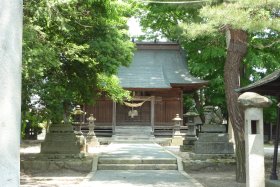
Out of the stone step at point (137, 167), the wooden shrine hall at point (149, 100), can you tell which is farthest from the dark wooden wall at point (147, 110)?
the stone step at point (137, 167)

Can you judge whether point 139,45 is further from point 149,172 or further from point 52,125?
point 149,172

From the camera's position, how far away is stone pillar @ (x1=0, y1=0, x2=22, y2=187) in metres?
2.87

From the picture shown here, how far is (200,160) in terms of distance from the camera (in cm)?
1365

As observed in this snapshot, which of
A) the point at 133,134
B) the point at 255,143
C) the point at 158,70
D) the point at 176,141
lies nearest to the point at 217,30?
the point at 255,143

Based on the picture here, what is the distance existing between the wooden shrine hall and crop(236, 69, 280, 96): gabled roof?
49.4ft

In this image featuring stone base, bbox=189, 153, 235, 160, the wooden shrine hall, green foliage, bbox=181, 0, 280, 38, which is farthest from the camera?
the wooden shrine hall

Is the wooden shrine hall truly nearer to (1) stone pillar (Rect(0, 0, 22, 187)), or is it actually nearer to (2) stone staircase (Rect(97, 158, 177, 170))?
(2) stone staircase (Rect(97, 158, 177, 170))

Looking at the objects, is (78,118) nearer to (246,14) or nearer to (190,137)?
(190,137)

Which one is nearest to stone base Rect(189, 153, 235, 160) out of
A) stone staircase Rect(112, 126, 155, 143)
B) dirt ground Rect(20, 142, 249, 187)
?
dirt ground Rect(20, 142, 249, 187)

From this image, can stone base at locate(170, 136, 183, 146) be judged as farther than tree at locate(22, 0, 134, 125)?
Yes

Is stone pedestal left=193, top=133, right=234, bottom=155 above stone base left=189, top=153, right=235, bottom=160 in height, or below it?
above

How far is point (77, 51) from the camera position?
1189 centimetres

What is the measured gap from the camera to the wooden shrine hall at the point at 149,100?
26.8 metres

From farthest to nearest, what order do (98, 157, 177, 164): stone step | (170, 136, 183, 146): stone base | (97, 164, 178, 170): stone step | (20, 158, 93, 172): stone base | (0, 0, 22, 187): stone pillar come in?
(170, 136, 183, 146): stone base, (98, 157, 177, 164): stone step, (97, 164, 178, 170): stone step, (20, 158, 93, 172): stone base, (0, 0, 22, 187): stone pillar
